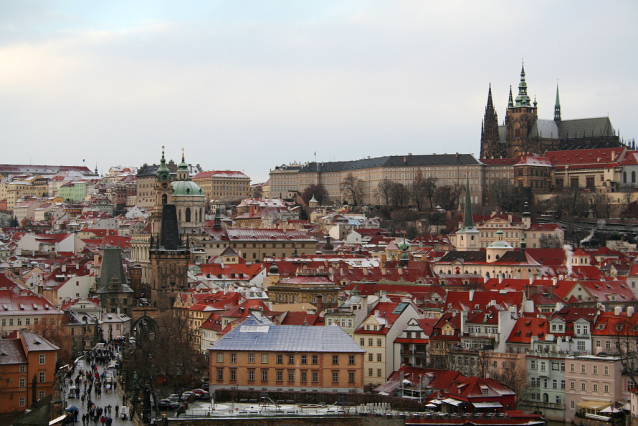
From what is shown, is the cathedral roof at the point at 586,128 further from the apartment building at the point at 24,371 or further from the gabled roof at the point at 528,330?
the apartment building at the point at 24,371

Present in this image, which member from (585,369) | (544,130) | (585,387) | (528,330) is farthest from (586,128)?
(585,387)

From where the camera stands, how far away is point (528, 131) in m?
195

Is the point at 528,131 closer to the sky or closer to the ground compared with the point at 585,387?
closer to the sky

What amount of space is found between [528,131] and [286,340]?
14968 centimetres

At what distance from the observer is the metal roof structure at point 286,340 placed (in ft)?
168

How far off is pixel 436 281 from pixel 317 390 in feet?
137

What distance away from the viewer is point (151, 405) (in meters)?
49.7

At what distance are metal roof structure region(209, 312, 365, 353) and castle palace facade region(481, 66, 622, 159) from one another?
142177 millimetres

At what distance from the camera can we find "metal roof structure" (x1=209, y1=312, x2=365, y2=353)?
168 ft

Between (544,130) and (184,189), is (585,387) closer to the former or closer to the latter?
(184,189)

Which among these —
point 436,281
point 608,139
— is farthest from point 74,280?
point 608,139

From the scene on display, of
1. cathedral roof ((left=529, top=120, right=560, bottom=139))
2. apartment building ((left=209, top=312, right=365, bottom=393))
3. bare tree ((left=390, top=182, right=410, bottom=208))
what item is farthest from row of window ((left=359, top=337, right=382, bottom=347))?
cathedral roof ((left=529, top=120, right=560, bottom=139))

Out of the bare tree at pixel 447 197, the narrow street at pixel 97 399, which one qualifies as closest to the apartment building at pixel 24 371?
the narrow street at pixel 97 399

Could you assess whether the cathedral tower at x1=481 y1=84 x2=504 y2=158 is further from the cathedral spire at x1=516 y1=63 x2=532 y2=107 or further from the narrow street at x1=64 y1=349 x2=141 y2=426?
the narrow street at x1=64 y1=349 x2=141 y2=426
